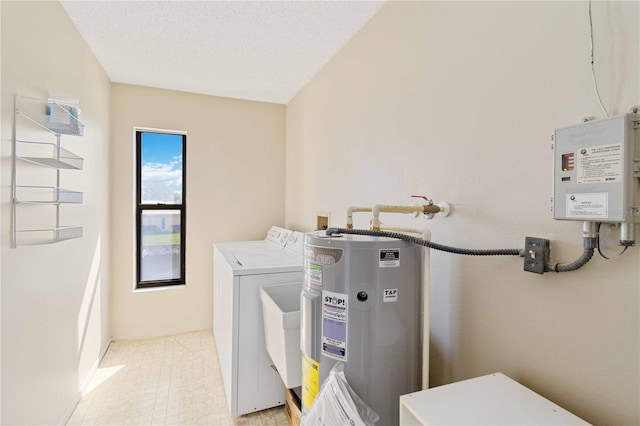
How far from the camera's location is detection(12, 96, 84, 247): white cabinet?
55.8 inches

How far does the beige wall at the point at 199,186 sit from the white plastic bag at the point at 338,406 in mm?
2546

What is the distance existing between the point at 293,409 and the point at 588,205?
172 cm

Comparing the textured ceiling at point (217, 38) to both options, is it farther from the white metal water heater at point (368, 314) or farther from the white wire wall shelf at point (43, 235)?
the white metal water heater at point (368, 314)

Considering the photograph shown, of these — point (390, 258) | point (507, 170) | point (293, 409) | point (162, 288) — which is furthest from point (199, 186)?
point (507, 170)

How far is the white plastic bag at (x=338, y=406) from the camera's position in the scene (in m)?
1.09

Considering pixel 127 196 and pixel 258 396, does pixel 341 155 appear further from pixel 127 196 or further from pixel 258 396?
pixel 127 196

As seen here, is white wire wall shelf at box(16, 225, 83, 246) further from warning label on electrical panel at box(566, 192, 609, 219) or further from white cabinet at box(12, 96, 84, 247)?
warning label on electrical panel at box(566, 192, 609, 219)

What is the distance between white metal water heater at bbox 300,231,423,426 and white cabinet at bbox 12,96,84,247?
52.8 inches

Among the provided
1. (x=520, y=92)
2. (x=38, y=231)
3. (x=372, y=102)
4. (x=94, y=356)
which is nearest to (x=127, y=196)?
(x=94, y=356)

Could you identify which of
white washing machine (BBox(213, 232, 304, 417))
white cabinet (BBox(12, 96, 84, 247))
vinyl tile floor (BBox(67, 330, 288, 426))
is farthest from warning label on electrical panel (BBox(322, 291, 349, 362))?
white cabinet (BBox(12, 96, 84, 247))

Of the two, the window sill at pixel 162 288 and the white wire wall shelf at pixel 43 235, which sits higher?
the white wire wall shelf at pixel 43 235

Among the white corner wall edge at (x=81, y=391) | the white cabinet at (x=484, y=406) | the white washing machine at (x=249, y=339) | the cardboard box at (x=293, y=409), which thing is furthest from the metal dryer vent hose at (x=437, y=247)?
the white corner wall edge at (x=81, y=391)

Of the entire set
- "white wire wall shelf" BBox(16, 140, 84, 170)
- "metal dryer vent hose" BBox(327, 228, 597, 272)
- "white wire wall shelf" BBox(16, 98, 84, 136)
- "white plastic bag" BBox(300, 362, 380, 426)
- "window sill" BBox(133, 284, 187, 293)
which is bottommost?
"window sill" BBox(133, 284, 187, 293)

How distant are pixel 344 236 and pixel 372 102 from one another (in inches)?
40.7
